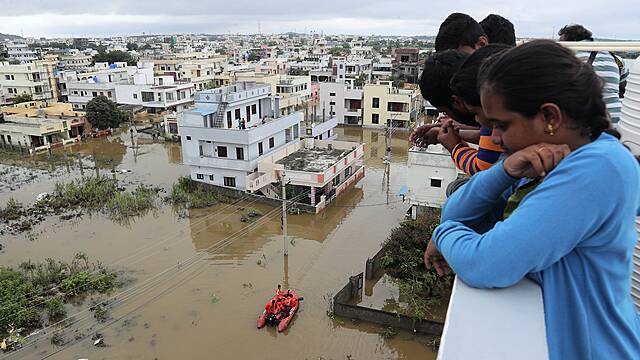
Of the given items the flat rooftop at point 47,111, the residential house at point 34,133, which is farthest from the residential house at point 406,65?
the residential house at point 34,133

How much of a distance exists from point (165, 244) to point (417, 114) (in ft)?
63.8

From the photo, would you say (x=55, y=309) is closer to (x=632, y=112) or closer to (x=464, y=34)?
(x=464, y=34)

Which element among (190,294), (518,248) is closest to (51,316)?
(190,294)

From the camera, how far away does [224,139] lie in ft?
50.1

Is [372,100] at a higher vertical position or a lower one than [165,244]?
higher

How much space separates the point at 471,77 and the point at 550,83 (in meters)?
0.73

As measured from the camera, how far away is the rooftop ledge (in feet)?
2.75

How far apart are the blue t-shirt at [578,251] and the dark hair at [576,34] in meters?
3.50

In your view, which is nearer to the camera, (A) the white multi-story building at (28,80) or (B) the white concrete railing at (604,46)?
(B) the white concrete railing at (604,46)

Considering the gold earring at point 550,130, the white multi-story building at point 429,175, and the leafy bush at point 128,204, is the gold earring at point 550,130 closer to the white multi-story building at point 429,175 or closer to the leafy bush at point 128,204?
the white multi-story building at point 429,175

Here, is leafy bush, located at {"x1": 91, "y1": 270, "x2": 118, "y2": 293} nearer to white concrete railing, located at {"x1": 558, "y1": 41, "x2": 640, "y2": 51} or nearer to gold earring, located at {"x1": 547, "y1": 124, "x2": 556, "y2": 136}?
white concrete railing, located at {"x1": 558, "y1": 41, "x2": 640, "y2": 51}

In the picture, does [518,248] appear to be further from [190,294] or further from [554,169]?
[190,294]

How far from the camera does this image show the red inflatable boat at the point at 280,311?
8.57 meters

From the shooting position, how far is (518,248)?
3.04 ft
